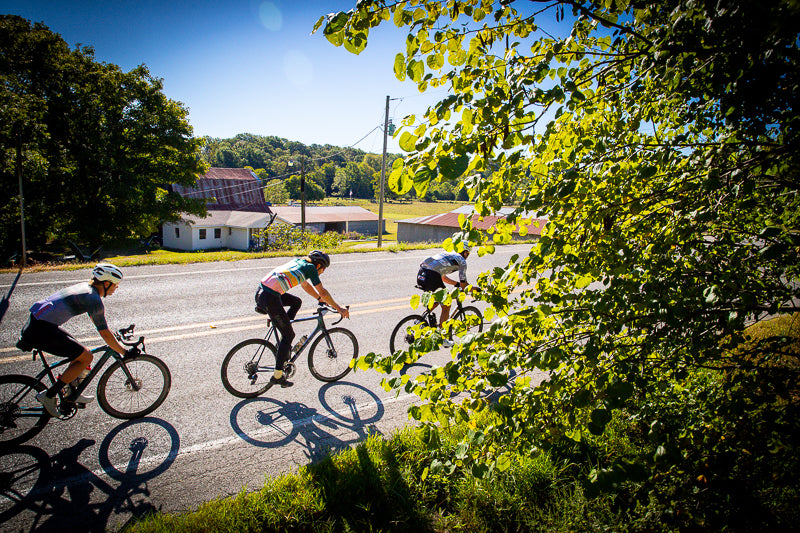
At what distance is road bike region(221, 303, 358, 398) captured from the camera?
5.54 m

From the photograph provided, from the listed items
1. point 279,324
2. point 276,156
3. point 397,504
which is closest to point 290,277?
point 279,324

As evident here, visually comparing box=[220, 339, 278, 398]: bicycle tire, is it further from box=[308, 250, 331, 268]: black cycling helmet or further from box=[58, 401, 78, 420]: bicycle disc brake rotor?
box=[58, 401, 78, 420]: bicycle disc brake rotor

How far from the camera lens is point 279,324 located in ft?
18.4

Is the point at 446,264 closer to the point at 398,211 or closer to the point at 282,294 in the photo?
Result: the point at 282,294

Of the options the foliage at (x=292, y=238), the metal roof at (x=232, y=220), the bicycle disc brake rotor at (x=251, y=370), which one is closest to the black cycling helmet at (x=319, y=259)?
the bicycle disc brake rotor at (x=251, y=370)

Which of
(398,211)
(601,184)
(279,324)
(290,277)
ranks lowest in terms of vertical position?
(279,324)

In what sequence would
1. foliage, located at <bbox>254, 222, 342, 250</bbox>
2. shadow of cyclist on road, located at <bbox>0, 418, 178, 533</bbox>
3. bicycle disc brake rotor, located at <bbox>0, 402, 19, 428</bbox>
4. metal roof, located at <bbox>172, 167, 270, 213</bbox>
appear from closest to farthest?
1. shadow of cyclist on road, located at <bbox>0, 418, 178, 533</bbox>
2. bicycle disc brake rotor, located at <bbox>0, 402, 19, 428</bbox>
3. foliage, located at <bbox>254, 222, 342, 250</bbox>
4. metal roof, located at <bbox>172, 167, 270, 213</bbox>

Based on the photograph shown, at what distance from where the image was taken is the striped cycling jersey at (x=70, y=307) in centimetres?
441

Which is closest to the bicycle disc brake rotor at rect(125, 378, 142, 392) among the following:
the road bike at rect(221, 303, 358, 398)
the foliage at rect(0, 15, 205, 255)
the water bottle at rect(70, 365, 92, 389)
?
the water bottle at rect(70, 365, 92, 389)

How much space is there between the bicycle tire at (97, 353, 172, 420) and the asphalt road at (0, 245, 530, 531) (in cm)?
15

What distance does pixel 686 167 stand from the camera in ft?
7.48

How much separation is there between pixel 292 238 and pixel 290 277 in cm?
1521

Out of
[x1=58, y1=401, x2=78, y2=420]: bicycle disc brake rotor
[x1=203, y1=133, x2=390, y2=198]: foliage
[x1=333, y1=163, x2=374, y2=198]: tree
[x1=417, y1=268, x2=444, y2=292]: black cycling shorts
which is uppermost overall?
[x1=203, y1=133, x2=390, y2=198]: foliage

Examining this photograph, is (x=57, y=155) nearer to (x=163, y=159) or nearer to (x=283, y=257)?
(x=163, y=159)
